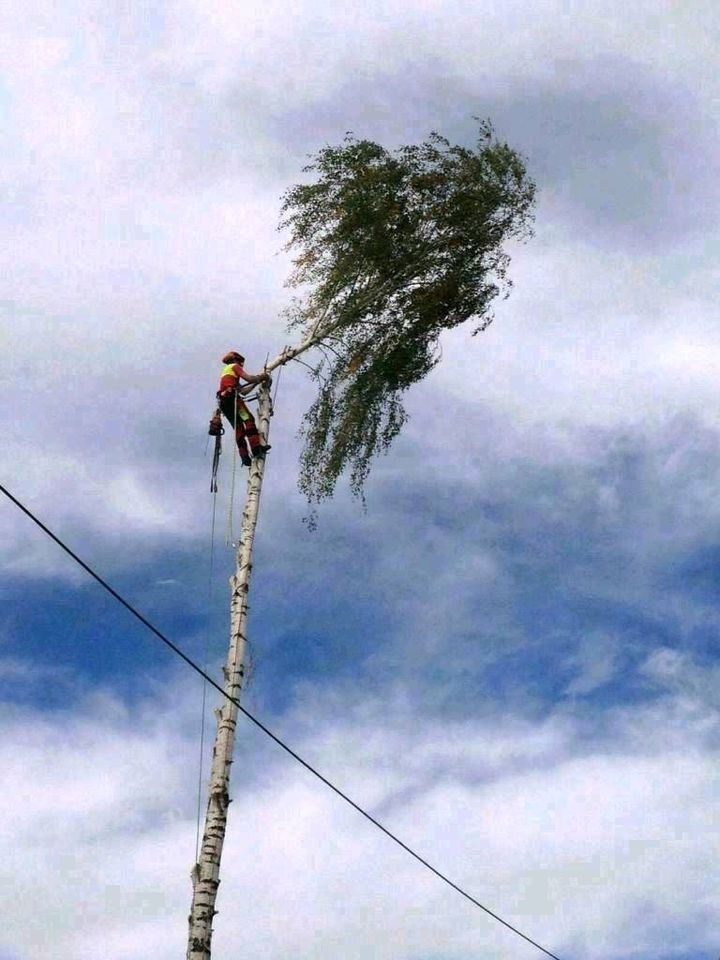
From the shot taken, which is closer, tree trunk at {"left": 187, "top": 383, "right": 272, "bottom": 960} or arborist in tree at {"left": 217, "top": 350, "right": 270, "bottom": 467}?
tree trunk at {"left": 187, "top": 383, "right": 272, "bottom": 960}

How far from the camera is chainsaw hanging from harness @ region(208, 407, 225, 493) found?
16766 mm

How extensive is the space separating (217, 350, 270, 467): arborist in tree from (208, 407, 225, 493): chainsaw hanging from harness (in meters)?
0.14

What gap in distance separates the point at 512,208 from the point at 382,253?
252cm

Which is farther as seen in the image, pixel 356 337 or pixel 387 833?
pixel 356 337

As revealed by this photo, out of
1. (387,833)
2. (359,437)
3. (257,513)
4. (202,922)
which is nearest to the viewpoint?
(202,922)

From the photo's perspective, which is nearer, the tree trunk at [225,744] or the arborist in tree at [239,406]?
the tree trunk at [225,744]

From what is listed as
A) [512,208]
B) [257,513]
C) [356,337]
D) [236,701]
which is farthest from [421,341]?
[236,701]

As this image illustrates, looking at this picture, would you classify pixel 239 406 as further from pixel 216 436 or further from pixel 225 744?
pixel 225 744

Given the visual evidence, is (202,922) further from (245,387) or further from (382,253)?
(382,253)

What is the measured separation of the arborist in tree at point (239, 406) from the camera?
16.4m

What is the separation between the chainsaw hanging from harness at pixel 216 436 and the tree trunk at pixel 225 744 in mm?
626

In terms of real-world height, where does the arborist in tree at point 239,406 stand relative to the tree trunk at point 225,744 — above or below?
above

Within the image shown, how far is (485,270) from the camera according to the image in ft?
61.8

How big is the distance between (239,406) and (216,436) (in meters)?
0.57
